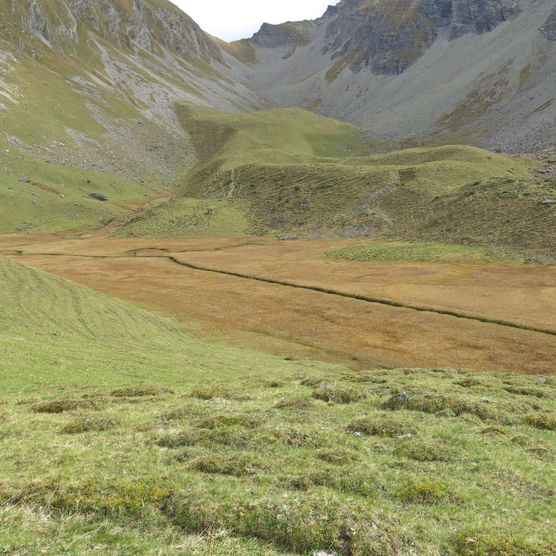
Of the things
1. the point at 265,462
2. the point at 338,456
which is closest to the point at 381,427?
the point at 338,456

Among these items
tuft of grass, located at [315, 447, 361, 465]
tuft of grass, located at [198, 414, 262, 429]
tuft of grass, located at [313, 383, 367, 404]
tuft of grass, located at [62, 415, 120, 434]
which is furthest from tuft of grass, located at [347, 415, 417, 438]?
tuft of grass, located at [62, 415, 120, 434]

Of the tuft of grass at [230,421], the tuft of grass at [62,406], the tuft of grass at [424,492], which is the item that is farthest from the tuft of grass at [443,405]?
the tuft of grass at [62,406]

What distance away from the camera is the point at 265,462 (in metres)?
15.7

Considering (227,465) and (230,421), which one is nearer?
(227,465)

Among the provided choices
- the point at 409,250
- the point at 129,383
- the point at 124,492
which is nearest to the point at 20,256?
the point at 409,250

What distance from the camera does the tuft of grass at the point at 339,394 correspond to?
1027 inches

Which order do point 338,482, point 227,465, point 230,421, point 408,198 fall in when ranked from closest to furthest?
point 338,482 → point 227,465 → point 230,421 → point 408,198

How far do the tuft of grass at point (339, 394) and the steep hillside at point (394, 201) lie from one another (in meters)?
86.0

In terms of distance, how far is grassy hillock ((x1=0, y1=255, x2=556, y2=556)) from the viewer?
1110 centimetres

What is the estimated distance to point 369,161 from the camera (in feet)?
645

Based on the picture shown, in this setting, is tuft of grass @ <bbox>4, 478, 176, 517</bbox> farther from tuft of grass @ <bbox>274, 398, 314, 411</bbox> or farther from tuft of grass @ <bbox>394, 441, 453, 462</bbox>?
tuft of grass @ <bbox>274, 398, 314, 411</bbox>

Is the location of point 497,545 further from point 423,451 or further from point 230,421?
point 230,421

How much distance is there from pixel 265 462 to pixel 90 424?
8.53m

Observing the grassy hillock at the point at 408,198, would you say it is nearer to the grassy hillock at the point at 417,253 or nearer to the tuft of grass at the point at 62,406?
the grassy hillock at the point at 417,253
